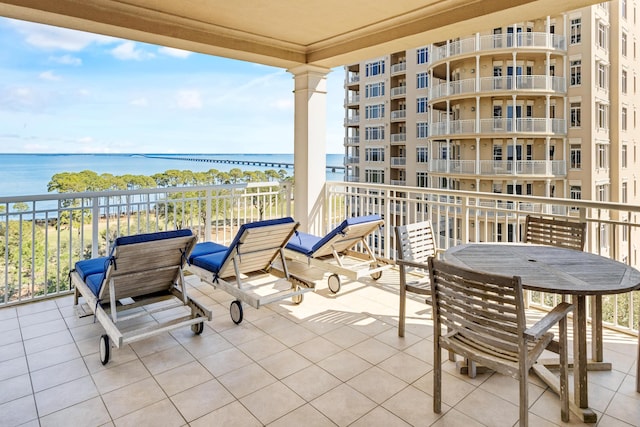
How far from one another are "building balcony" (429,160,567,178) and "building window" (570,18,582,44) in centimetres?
569

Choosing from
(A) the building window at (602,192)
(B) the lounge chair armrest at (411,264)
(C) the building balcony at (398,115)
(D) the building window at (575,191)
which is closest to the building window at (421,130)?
(C) the building balcony at (398,115)

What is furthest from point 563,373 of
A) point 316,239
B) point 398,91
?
point 398,91

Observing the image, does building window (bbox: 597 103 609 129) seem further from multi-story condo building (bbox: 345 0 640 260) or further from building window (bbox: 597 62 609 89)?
building window (bbox: 597 62 609 89)

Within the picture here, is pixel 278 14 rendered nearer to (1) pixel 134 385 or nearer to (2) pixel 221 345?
(2) pixel 221 345

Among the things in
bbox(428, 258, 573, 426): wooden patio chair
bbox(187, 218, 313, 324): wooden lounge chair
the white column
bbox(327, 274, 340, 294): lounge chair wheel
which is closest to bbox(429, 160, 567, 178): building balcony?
the white column

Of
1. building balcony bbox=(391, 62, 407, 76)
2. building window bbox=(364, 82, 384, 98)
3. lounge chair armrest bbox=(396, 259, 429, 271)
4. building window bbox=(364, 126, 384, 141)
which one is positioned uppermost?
Result: building balcony bbox=(391, 62, 407, 76)

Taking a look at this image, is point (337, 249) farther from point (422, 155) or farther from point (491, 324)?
point (422, 155)

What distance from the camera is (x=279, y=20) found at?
4059 millimetres

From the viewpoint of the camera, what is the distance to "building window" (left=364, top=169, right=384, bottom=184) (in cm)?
2575

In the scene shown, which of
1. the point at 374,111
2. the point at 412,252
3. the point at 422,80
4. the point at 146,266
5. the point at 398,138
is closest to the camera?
the point at 146,266

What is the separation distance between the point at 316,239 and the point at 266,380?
2365mm

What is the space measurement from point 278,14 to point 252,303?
111 inches

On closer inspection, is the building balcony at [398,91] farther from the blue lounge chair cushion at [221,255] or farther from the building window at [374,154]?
the blue lounge chair cushion at [221,255]

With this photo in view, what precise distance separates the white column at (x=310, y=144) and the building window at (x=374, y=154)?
20.6 meters
